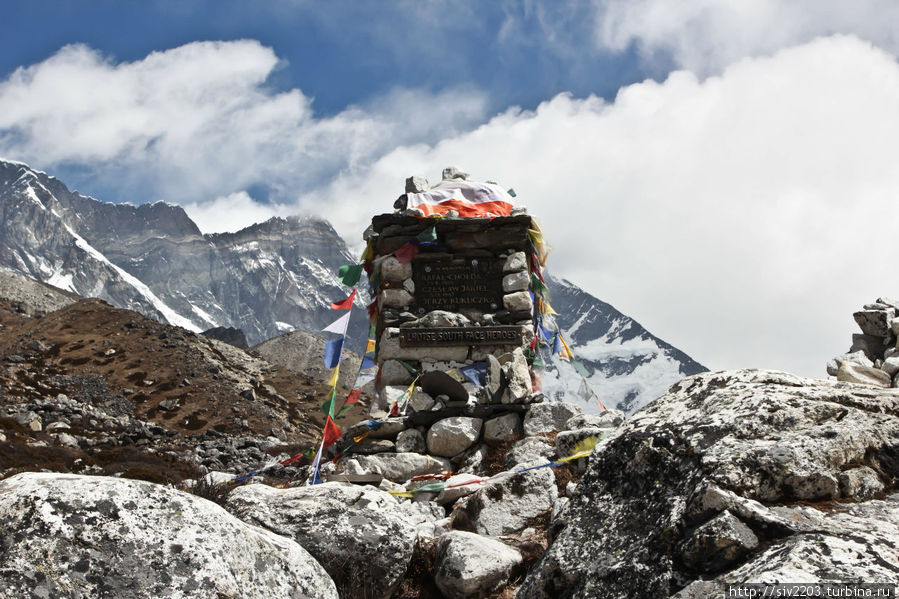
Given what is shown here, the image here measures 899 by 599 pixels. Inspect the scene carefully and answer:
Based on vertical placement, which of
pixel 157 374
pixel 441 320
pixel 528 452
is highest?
pixel 157 374

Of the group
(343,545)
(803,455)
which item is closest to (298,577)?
(343,545)

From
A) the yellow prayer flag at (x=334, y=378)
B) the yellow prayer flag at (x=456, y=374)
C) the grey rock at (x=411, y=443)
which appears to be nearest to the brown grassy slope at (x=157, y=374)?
the yellow prayer flag at (x=334, y=378)

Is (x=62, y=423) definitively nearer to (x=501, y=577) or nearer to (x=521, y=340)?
(x=521, y=340)

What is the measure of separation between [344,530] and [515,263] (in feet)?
25.0

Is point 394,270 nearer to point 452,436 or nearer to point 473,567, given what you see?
point 452,436

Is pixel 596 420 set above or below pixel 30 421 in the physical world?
below

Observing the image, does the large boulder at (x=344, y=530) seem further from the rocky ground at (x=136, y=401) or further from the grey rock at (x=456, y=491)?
the rocky ground at (x=136, y=401)

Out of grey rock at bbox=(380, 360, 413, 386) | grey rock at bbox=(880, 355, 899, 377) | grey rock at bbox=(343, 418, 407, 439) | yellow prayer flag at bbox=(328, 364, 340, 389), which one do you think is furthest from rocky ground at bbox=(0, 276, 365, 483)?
grey rock at bbox=(880, 355, 899, 377)

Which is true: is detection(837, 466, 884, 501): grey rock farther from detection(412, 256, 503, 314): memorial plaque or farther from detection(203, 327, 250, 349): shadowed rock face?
detection(203, 327, 250, 349): shadowed rock face

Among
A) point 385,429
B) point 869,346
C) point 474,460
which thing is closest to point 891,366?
point 869,346

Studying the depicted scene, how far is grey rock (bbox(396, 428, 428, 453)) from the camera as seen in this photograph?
9.74 m

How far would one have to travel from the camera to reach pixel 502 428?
9.67 metres

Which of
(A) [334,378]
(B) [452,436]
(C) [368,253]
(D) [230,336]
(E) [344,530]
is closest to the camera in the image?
(E) [344,530]

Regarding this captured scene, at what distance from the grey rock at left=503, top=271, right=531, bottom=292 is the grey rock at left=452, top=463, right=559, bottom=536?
5.61 m
